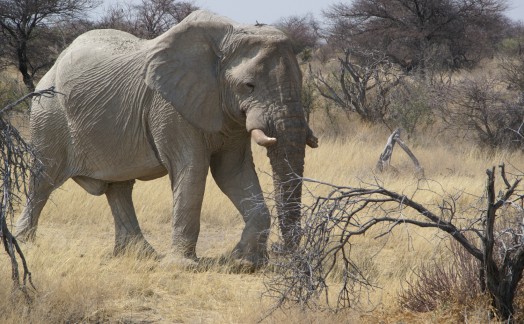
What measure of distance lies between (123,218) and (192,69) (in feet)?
5.73

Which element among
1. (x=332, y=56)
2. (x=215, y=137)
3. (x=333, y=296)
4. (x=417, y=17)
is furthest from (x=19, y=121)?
(x=332, y=56)

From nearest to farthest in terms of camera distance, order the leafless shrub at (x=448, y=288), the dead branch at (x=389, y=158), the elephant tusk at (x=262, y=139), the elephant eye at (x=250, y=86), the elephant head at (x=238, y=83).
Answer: the leafless shrub at (x=448, y=288) → the elephant tusk at (x=262, y=139) → the elephant head at (x=238, y=83) → the elephant eye at (x=250, y=86) → the dead branch at (x=389, y=158)

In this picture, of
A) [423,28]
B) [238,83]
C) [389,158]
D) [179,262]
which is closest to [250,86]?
[238,83]

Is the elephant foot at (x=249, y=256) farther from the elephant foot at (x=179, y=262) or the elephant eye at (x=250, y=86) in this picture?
the elephant eye at (x=250, y=86)

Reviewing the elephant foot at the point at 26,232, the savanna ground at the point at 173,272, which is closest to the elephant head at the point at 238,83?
the savanna ground at the point at 173,272

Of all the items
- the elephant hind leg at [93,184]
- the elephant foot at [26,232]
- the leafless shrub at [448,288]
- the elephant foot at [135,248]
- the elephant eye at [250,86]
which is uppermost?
the elephant eye at [250,86]

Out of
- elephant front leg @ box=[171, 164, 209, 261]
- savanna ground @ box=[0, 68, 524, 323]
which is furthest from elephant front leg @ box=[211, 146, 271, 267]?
elephant front leg @ box=[171, 164, 209, 261]

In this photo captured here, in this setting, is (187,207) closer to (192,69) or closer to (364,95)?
(192,69)

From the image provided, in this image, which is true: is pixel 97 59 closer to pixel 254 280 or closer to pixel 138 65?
pixel 138 65

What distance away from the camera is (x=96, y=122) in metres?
7.94

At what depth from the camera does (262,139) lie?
686 centimetres

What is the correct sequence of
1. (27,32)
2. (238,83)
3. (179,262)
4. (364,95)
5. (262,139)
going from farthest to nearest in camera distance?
(27,32) → (364,95) → (179,262) → (238,83) → (262,139)

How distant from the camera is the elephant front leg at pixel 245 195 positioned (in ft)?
24.4

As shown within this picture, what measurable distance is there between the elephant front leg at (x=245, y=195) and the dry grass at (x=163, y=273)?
9.1 inches
